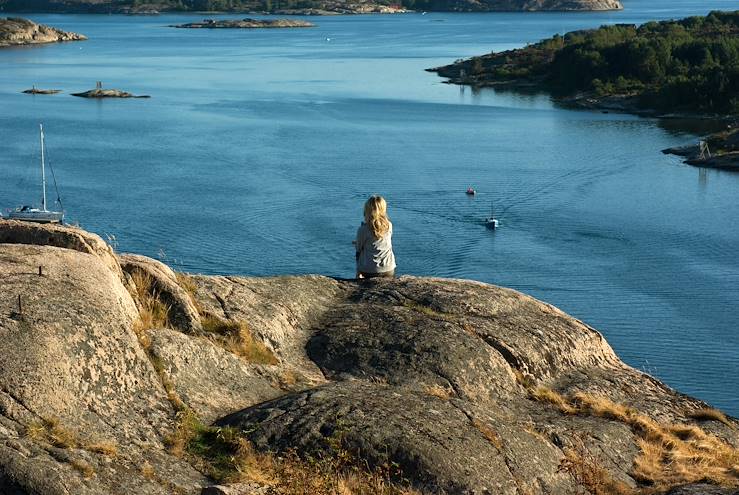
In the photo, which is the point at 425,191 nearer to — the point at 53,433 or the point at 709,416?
the point at 709,416

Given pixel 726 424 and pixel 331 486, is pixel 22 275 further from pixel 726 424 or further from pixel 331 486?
pixel 726 424

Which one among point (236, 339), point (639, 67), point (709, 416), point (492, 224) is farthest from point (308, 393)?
point (639, 67)

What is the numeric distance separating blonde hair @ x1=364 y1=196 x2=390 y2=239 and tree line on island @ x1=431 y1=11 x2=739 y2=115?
8254 cm

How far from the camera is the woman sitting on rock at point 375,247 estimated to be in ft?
43.5

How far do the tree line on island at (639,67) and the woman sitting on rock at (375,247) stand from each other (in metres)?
82.5

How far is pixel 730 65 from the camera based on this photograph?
3841 inches

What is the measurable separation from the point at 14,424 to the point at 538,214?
160ft

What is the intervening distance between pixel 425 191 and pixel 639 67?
5518 centimetres

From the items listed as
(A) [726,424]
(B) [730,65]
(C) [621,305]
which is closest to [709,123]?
(B) [730,65]

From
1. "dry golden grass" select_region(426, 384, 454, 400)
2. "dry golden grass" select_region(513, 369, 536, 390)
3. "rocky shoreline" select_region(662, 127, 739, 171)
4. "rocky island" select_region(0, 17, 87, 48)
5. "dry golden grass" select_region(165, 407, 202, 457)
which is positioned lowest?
"rocky shoreline" select_region(662, 127, 739, 171)

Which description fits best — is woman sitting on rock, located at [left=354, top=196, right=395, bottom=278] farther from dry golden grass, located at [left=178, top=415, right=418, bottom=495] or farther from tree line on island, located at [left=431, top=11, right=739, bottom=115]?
tree line on island, located at [left=431, top=11, right=739, bottom=115]

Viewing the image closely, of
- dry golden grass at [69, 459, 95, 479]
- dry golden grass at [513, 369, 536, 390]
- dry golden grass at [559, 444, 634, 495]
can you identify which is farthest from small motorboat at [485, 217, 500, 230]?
dry golden grass at [69, 459, 95, 479]

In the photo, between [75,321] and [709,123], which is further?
[709,123]

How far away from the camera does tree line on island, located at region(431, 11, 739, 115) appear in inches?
3740
